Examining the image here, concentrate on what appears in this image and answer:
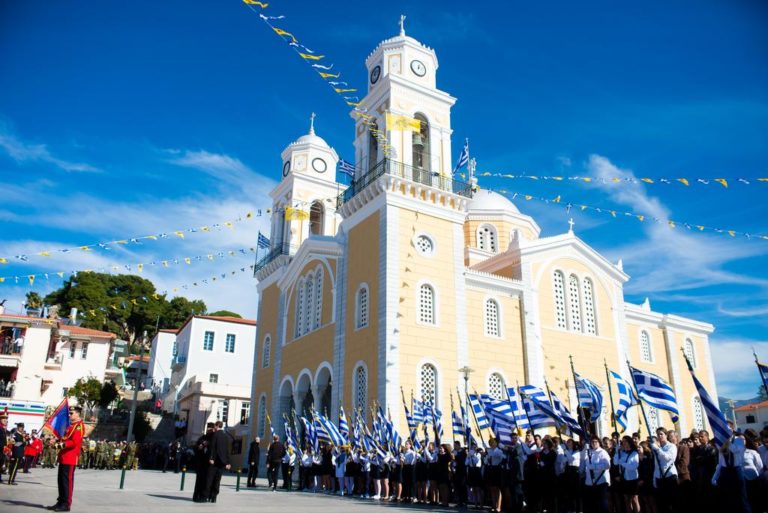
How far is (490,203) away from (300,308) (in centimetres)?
1314

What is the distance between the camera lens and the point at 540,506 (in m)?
13.4

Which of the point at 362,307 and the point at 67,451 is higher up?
the point at 362,307

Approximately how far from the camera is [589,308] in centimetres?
2925

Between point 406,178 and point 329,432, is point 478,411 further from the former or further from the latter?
point 406,178

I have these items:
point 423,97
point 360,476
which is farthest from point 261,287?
point 360,476

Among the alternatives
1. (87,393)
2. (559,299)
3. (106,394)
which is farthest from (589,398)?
(106,394)

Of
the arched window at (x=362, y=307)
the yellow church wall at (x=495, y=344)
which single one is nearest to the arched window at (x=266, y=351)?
the arched window at (x=362, y=307)

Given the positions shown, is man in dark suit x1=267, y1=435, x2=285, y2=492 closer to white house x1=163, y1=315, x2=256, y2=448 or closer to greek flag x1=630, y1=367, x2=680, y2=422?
greek flag x1=630, y1=367, x2=680, y2=422

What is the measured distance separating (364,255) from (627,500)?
1554cm

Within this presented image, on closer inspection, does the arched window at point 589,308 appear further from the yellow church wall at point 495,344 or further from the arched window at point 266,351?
the arched window at point 266,351

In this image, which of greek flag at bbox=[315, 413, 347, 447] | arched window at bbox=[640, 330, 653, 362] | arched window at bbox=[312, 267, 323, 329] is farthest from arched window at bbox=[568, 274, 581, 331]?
greek flag at bbox=[315, 413, 347, 447]

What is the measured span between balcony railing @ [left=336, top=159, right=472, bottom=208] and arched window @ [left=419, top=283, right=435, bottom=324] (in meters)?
4.61

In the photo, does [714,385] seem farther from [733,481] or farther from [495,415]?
[733,481]

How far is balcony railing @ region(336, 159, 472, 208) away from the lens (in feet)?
83.3
